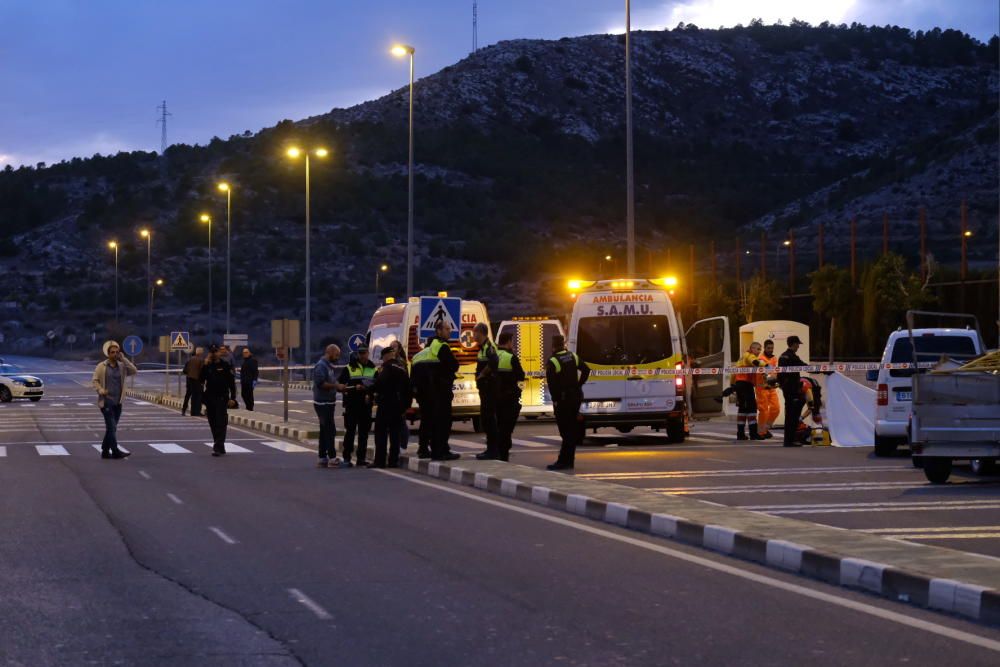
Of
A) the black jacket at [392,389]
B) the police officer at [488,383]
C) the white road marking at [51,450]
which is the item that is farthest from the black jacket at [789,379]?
the white road marking at [51,450]

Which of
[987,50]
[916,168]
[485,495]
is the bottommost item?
[485,495]

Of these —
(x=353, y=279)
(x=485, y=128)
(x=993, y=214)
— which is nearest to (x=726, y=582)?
(x=993, y=214)

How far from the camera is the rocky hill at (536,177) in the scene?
101688mm

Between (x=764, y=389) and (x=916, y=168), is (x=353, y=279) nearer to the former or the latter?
(x=916, y=168)

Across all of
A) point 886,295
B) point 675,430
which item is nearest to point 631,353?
point 675,430

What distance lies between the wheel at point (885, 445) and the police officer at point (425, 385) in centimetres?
675

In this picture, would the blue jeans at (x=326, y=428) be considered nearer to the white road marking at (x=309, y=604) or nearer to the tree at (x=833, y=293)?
the white road marking at (x=309, y=604)

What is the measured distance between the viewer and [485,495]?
1733cm

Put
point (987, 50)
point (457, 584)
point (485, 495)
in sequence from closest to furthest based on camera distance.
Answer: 1. point (457, 584)
2. point (485, 495)
3. point (987, 50)

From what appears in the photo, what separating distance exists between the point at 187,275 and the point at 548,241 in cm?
2922

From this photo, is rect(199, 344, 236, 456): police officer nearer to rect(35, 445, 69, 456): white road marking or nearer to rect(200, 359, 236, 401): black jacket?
rect(200, 359, 236, 401): black jacket

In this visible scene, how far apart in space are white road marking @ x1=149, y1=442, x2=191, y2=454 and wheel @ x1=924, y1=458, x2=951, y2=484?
526 inches

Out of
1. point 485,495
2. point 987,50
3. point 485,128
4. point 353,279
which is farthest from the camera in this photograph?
point 987,50

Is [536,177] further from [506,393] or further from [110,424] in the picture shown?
[506,393]
